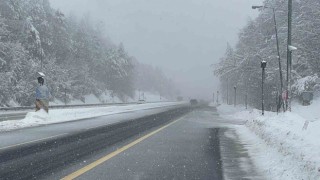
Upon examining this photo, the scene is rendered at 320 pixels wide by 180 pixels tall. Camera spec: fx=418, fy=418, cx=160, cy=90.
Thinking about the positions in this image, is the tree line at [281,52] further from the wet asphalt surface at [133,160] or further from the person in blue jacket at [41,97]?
the wet asphalt surface at [133,160]

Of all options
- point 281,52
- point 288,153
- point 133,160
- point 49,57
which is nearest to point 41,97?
point 133,160

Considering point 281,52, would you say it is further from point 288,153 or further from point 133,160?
point 133,160

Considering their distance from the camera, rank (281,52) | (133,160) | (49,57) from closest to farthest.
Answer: (133,160) < (281,52) < (49,57)

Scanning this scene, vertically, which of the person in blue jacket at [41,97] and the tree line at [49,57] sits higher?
the tree line at [49,57]

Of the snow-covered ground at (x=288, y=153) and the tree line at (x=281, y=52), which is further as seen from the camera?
the tree line at (x=281, y=52)

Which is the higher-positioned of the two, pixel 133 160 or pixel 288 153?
pixel 288 153

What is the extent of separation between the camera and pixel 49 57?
255 feet

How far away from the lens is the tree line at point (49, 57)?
174 feet

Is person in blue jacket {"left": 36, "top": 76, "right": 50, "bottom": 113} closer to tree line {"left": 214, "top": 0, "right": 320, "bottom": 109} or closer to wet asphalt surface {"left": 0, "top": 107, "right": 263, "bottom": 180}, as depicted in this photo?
wet asphalt surface {"left": 0, "top": 107, "right": 263, "bottom": 180}

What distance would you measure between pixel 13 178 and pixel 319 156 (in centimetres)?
558

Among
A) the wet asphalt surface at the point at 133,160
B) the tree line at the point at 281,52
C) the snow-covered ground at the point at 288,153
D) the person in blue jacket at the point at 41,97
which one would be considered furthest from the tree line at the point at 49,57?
the snow-covered ground at the point at 288,153

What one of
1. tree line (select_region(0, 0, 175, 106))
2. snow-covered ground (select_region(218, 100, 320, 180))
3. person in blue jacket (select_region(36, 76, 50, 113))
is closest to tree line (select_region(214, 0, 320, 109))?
person in blue jacket (select_region(36, 76, 50, 113))

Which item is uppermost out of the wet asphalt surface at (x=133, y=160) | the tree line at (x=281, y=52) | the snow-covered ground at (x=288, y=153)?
the tree line at (x=281, y=52)

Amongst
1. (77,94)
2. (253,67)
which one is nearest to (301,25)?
(253,67)
